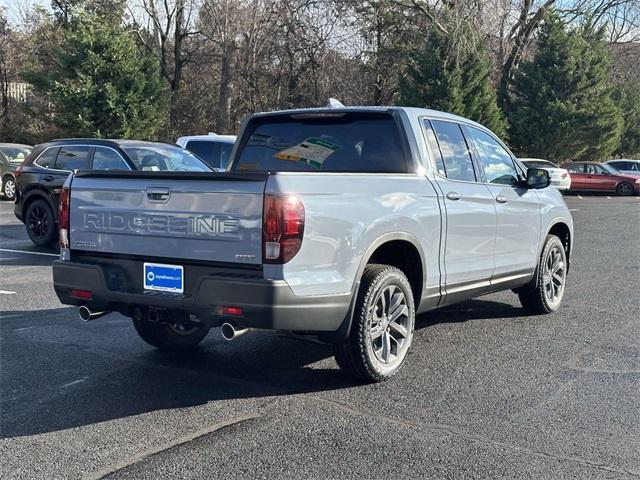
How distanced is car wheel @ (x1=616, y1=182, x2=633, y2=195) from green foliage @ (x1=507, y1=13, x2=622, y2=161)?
5.60 m

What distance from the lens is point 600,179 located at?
30.8m

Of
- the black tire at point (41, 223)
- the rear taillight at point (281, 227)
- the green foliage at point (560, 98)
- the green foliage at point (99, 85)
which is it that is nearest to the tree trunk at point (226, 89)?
the green foliage at point (99, 85)

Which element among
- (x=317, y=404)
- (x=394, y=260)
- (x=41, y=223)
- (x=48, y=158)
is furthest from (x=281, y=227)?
(x=48, y=158)

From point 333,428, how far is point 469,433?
2.60ft

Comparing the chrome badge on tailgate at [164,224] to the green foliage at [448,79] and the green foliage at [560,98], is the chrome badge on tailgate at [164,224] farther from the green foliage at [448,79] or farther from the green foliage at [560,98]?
the green foliage at [560,98]

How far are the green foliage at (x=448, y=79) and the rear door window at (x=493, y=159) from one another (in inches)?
957

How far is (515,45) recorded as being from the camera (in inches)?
1463

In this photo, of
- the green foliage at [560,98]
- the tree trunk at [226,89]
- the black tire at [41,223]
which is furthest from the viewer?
the green foliage at [560,98]

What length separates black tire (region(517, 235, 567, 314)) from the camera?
23.5 feet

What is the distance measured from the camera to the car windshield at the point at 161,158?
11.1 metres

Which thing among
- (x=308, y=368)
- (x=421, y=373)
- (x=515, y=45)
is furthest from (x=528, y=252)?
(x=515, y=45)

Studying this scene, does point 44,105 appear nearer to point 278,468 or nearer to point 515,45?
point 515,45

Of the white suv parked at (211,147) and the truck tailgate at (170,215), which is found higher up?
the white suv parked at (211,147)

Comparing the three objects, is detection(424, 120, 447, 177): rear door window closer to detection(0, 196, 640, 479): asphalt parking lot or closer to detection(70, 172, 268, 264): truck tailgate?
detection(0, 196, 640, 479): asphalt parking lot
